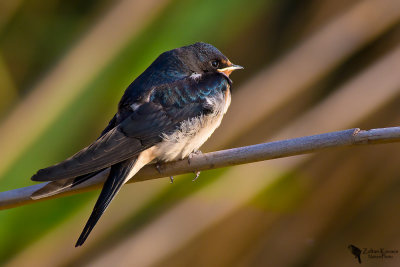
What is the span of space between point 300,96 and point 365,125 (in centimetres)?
31

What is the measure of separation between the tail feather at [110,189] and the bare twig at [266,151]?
5cm

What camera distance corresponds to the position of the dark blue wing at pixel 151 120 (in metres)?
1.75

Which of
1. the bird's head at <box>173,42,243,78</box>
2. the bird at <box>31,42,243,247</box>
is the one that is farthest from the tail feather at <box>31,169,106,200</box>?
the bird's head at <box>173,42,243,78</box>

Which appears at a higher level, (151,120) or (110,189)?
(151,120)

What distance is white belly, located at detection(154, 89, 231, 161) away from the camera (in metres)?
1.97

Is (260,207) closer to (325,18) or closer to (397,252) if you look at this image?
(397,252)

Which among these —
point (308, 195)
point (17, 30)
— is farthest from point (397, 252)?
point (17, 30)

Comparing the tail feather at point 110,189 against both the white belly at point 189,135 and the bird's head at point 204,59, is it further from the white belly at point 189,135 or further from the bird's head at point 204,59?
the bird's head at point 204,59

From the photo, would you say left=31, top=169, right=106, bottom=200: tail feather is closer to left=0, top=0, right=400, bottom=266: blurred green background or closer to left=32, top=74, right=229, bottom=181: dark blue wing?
left=32, top=74, right=229, bottom=181: dark blue wing

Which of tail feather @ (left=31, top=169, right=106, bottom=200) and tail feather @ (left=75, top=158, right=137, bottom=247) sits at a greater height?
tail feather @ (left=31, top=169, right=106, bottom=200)

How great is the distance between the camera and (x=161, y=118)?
6.56 feet

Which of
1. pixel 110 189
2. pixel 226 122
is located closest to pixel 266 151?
pixel 110 189

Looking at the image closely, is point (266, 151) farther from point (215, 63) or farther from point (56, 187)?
point (215, 63)

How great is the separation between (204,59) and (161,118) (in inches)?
15.3
